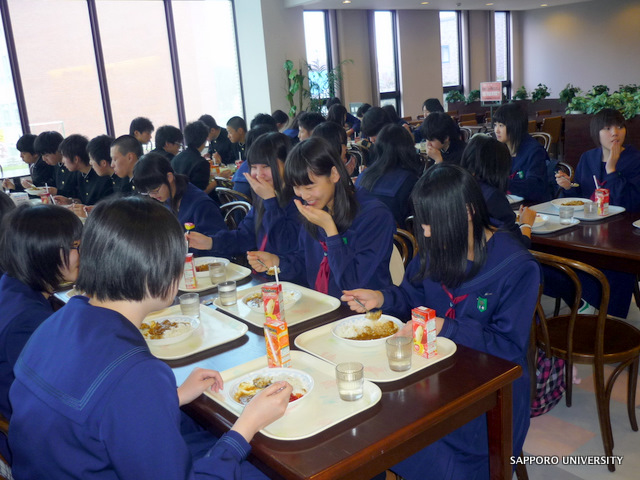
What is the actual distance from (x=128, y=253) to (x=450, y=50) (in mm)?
12676

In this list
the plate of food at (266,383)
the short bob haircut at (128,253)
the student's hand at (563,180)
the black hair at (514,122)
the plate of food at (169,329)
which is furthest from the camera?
the black hair at (514,122)

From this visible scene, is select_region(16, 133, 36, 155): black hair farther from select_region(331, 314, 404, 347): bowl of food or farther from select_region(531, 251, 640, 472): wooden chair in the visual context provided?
select_region(531, 251, 640, 472): wooden chair

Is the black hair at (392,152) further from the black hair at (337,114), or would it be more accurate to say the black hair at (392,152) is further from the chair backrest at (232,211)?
the black hair at (337,114)

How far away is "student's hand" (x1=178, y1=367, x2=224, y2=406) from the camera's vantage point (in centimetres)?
129

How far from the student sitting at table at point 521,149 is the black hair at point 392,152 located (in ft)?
2.08

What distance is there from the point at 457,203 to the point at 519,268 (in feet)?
0.79

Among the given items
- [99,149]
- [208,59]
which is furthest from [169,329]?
[208,59]

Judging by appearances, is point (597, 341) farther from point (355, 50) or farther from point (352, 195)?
point (355, 50)

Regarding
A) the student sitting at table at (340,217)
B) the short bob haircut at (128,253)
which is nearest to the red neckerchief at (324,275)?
the student sitting at table at (340,217)

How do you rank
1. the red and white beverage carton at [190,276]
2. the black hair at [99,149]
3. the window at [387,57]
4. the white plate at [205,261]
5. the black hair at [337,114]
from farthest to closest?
1. the window at [387,57]
2. the black hair at [337,114]
3. the black hair at [99,149]
4. the white plate at [205,261]
5. the red and white beverage carton at [190,276]

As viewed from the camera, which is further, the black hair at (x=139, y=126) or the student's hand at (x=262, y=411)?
the black hair at (x=139, y=126)

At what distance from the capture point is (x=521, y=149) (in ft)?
11.5

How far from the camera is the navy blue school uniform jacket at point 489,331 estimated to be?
1449 millimetres

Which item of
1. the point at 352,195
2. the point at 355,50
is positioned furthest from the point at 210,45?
the point at 352,195
